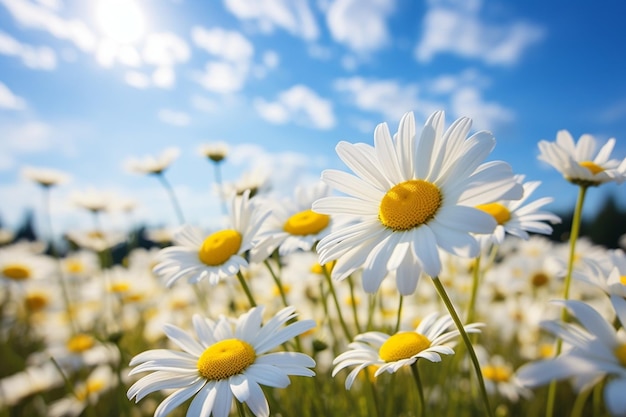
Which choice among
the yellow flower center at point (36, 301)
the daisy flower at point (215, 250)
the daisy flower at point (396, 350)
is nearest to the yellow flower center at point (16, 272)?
the yellow flower center at point (36, 301)

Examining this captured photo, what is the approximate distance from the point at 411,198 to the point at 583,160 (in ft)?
3.33

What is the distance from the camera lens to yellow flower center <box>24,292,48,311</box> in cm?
427

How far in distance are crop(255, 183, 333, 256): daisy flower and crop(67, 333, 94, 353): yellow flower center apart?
287cm

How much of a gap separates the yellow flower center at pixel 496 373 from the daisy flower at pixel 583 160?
1.81 meters

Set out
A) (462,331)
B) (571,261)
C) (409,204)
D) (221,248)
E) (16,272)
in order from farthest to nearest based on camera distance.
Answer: (16,272)
(221,248)
(571,261)
(409,204)
(462,331)

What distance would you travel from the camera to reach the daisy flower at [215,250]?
1589mm

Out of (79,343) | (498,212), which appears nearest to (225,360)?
(498,212)

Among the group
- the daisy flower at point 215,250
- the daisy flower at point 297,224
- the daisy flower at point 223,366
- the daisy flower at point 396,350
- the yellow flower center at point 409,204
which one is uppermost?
the yellow flower center at point 409,204

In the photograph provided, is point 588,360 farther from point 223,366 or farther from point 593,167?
point 593,167

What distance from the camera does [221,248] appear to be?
1.67 m

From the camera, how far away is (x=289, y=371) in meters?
1.17

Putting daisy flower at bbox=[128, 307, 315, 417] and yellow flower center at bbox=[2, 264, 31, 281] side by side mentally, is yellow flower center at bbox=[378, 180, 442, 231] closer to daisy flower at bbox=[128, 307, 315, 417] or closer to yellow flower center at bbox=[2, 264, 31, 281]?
daisy flower at bbox=[128, 307, 315, 417]

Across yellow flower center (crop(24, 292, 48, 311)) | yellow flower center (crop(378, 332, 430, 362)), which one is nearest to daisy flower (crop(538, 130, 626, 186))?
yellow flower center (crop(378, 332, 430, 362))

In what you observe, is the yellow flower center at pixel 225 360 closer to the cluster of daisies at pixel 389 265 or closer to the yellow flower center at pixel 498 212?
the cluster of daisies at pixel 389 265
